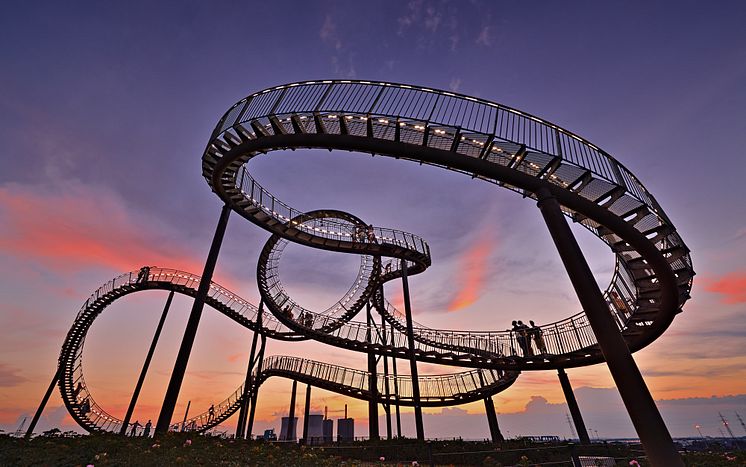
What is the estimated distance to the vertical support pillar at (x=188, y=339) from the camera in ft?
37.6

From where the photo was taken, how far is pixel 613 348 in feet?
23.8

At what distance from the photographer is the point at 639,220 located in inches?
384

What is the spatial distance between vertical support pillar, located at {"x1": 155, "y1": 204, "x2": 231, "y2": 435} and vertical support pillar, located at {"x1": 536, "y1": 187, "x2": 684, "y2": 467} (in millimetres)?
12603

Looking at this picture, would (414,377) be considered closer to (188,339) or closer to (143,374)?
(188,339)

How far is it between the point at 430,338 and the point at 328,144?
1604 centimetres

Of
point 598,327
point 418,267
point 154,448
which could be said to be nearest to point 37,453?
point 154,448

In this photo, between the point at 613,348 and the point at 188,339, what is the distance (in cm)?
1376

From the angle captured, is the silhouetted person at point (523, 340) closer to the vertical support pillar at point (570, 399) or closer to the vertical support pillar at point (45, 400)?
the vertical support pillar at point (570, 399)

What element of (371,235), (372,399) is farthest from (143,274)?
(372,399)

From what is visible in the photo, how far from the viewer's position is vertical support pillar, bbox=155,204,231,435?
451 inches

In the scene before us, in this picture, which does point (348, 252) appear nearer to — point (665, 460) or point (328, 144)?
point (328, 144)

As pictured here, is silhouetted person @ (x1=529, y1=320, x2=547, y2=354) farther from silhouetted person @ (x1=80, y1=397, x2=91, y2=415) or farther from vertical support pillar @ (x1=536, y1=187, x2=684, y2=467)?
silhouetted person @ (x1=80, y1=397, x2=91, y2=415)

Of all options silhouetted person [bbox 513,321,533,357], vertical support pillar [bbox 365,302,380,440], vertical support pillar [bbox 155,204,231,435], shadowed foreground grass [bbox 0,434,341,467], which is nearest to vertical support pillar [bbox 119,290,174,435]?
vertical support pillar [bbox 155,204,231,435]

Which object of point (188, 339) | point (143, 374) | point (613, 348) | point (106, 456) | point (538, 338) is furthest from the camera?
point (143, 374)
